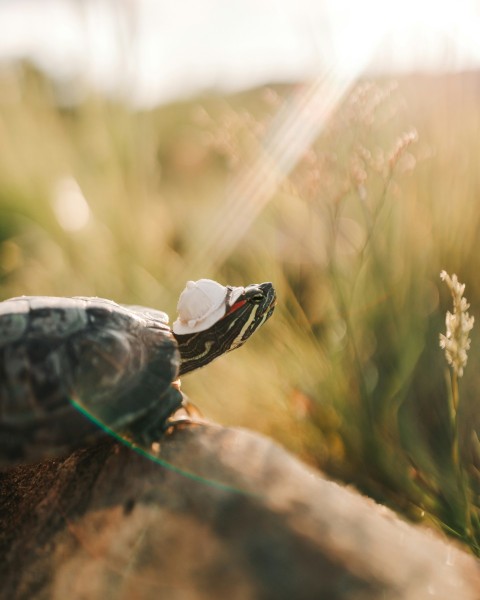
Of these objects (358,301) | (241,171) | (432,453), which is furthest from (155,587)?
(241,171)

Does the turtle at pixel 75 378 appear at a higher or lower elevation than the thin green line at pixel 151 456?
higher

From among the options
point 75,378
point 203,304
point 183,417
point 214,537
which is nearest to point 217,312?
point 203,304

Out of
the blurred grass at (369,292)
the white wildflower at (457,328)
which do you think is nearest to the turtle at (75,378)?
the white wildflower at (457,328)

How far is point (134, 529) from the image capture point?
1058mm

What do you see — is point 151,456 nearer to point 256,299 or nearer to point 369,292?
point 256,299

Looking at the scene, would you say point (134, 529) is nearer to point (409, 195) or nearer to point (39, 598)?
point (39, 598)

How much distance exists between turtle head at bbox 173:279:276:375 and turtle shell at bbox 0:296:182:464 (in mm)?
167

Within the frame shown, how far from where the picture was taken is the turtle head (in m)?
1.42

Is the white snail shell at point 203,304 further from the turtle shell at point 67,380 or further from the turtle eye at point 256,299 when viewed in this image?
the turtle shell at point 67,380

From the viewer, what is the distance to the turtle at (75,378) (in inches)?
46.8

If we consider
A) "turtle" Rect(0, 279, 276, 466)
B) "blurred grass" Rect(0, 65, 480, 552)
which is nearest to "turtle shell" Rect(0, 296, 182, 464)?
"turtle" Rect(0, 279, 276, 466)

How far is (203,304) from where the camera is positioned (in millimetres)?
1423

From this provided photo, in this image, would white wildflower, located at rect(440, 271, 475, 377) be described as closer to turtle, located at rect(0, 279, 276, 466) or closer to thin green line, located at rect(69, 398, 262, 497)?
thin green line, located at rect(69, 398, 262, 497)

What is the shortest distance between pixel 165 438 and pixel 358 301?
1.12 metres
